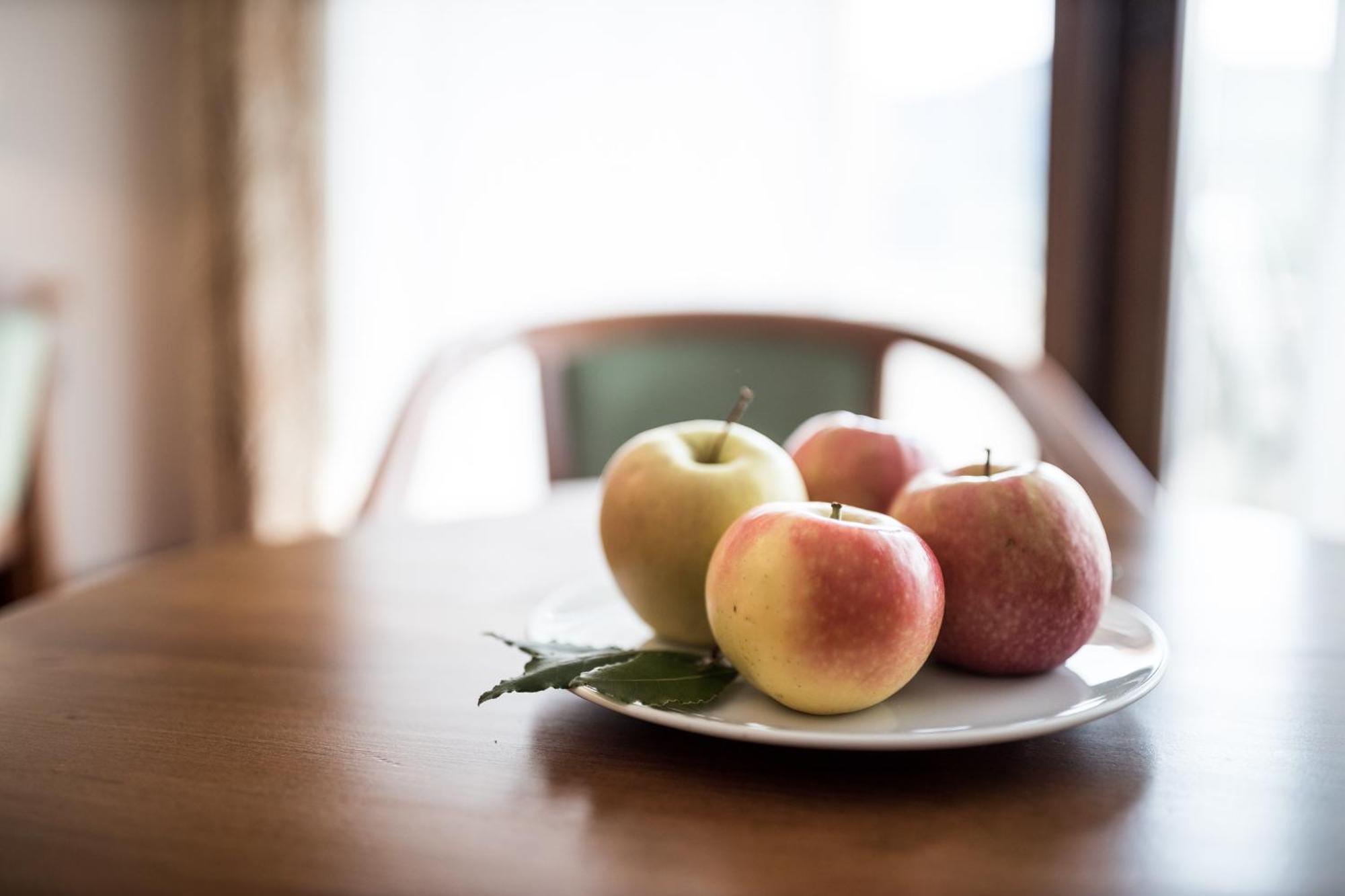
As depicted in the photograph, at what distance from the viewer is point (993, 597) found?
0.51 m

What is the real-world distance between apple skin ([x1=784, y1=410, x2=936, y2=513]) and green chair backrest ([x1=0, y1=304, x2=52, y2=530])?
1484 millimetres

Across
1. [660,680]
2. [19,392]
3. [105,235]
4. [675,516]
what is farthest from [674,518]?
[105,235]

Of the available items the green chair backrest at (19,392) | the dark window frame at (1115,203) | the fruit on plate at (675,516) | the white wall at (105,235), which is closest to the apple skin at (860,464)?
the fruit on plate at (675,516)

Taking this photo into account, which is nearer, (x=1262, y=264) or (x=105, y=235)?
(x=1262, y=264)

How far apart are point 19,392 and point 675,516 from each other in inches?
59.2

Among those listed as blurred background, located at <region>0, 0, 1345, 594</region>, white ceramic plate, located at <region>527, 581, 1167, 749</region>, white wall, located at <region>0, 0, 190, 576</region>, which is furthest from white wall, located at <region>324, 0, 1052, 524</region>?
white ceramic plate, located at <region>527, 581, 1167, 749</region>

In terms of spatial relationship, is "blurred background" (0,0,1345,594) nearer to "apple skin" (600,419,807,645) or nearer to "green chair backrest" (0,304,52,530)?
"green chair backrest" (0,304,52,530)

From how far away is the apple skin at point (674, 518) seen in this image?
592mm

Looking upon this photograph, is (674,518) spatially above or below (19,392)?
above

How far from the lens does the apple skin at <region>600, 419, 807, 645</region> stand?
1.94 feet

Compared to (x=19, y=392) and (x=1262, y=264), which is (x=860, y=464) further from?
(x=19, y=392)

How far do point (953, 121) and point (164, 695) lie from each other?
76.1 inches

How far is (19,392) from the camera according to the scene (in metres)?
Answer: 1.68

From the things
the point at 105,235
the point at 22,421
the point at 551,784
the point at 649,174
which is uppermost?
the point at 649,174
